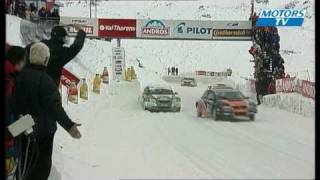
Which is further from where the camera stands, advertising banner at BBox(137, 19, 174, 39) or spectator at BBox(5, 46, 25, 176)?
advertising banner at BBox(137, 19, 174, 39)

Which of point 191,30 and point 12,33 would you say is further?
point 191,30

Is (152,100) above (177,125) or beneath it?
above

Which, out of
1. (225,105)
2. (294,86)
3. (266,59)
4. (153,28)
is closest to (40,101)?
(153,28)

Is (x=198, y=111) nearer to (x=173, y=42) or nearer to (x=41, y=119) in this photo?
(x=173, y=42)

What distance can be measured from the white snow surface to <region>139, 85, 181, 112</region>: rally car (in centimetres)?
3

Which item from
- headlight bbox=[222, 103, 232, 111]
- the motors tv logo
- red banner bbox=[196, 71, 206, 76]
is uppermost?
the motors tv logo

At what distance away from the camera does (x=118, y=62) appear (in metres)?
2.79

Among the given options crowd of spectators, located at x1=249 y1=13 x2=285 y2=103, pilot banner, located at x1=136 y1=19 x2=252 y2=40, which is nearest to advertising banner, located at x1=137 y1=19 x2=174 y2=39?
pilot banner, located at x1=136 y1=19 x2=252 y2=40

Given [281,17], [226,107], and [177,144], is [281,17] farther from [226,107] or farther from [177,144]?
[177,144]

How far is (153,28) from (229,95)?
52 cm

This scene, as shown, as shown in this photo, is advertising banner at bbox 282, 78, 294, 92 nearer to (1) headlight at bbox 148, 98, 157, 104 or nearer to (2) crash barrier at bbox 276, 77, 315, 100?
(2) crash barrier at bbox 276, 77, 315, 100

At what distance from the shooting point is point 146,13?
273 cm

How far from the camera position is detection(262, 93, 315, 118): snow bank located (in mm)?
2674

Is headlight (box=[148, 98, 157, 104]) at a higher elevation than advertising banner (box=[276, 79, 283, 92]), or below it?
below
